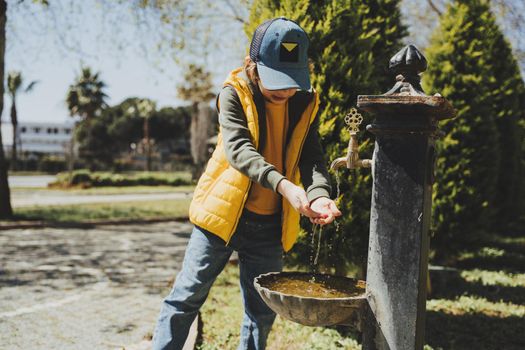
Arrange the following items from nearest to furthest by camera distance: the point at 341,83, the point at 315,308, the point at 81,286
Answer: the point at 315,308, the point at 341,83, the point at 81,286

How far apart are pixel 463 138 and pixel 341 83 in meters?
4.10

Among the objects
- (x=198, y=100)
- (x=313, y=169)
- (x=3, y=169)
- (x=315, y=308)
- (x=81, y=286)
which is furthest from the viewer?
(x=198, y=100)

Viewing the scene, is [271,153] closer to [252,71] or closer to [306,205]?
[252,71]

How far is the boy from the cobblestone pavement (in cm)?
164

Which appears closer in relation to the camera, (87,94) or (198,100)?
(198,100)

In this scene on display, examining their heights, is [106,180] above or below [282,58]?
below

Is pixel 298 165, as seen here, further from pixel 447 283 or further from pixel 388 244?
pixel 447 283

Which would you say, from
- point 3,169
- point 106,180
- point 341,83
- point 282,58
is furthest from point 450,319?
point 106,180

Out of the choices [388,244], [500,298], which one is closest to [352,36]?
[388,244]

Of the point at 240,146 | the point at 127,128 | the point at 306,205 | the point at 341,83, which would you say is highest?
the point at 127,128

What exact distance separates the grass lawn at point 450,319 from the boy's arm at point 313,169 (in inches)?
68.7

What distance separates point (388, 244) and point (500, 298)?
14.8ft

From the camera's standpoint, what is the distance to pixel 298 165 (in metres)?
A: 2.71

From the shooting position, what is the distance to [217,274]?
269 cm
